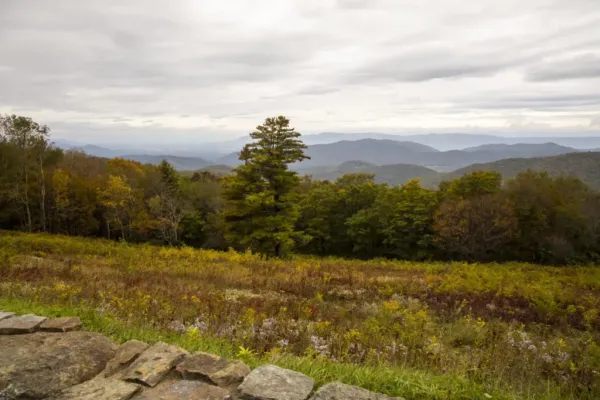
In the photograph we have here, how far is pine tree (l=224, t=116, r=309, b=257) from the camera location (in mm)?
24000

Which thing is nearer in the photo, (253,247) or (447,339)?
(447,339)

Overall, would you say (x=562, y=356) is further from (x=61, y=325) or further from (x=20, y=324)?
(x=20, y=324)

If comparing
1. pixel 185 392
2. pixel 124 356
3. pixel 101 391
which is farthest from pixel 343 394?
pixel 124 356

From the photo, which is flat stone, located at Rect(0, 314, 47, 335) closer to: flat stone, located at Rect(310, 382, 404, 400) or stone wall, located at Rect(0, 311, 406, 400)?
stone wall, located at Rect(0, 311, 406, 400)

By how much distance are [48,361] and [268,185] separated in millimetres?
20986

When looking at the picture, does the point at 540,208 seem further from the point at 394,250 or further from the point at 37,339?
the point at 37,339

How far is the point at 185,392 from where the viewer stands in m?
3.17

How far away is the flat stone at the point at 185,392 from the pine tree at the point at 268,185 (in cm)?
2004

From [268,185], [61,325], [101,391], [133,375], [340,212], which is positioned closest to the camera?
[101,391]

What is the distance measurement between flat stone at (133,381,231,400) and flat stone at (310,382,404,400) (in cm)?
82

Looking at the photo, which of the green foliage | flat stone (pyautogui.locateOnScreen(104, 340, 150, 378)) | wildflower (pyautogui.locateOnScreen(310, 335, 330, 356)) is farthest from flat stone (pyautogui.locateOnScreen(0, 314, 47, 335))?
the green foliage

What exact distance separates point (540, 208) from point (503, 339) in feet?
132

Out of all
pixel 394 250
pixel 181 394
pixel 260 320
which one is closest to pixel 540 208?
pixel 394 250

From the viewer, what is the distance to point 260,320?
6.76 meters
